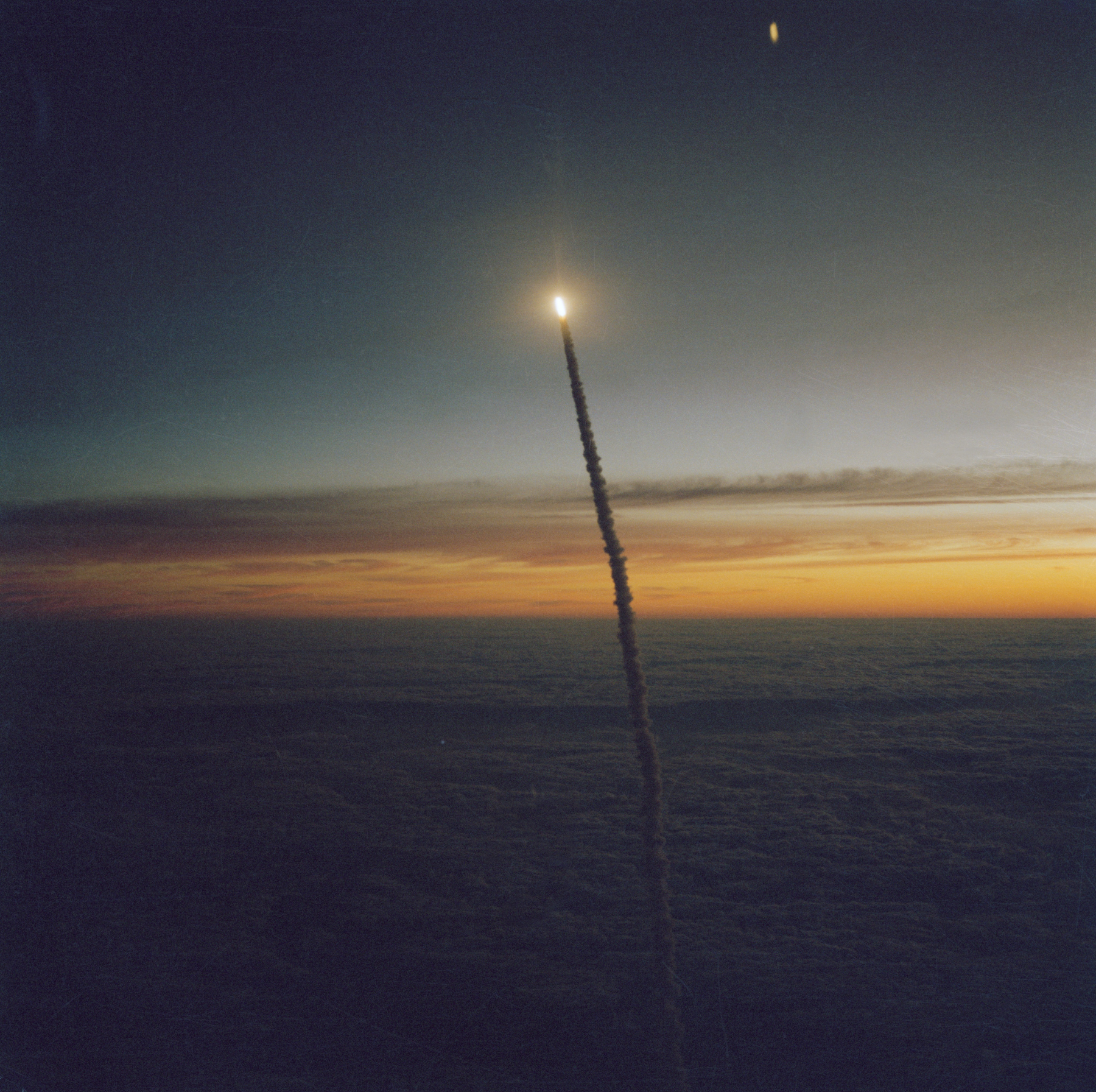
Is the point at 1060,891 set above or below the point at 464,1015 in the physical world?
below

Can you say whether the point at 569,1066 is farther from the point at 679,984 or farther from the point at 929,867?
the point at 929,867

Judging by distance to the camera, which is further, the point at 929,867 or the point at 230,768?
the point at 230,768

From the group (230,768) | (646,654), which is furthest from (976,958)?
(646,654)

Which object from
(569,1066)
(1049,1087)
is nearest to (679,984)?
(569,1066)

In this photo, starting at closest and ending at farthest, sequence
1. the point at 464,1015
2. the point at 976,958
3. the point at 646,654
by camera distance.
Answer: the point at 464,1015 < the point at 976,958 < the point at 646,654

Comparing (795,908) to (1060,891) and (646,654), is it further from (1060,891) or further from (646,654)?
(646,654)

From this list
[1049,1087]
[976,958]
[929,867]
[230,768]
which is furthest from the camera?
[230,768]
